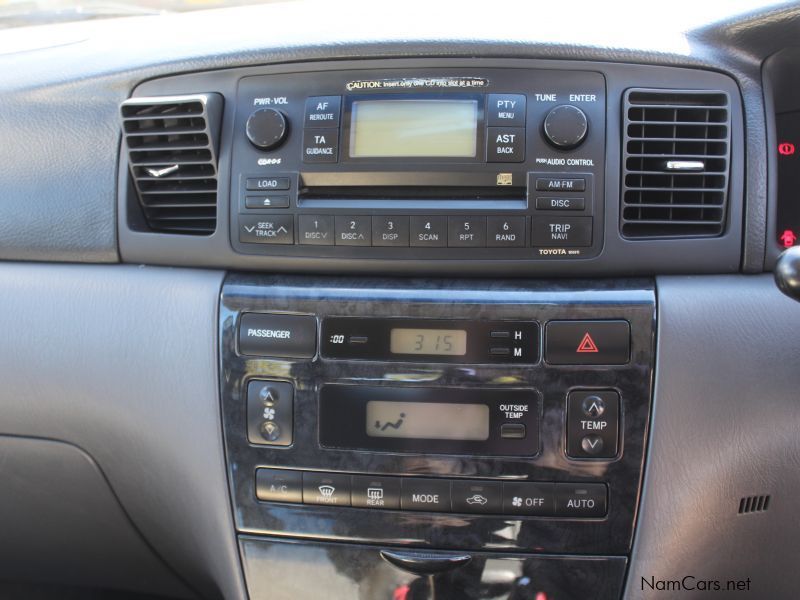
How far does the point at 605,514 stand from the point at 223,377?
0.73m

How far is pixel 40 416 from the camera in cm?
151

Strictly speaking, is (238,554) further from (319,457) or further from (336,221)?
(336,221)

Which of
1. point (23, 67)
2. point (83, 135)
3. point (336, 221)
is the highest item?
point (23, 67)

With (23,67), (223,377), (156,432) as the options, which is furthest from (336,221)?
(23,67)

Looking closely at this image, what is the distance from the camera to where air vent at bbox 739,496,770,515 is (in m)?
1.34

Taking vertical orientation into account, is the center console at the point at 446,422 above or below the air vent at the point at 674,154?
below

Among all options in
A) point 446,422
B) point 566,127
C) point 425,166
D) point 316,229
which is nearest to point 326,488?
point 446,422

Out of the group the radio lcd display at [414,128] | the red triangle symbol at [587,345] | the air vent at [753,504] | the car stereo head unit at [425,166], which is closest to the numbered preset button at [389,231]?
the car stereo head unit at [425,166]

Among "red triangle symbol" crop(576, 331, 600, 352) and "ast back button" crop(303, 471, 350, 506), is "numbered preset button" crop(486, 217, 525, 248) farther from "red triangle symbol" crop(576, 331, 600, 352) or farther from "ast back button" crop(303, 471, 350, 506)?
"ast back button" crop(303, 471, 350, 506)

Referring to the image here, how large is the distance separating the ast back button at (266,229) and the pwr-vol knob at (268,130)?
13 centimetres

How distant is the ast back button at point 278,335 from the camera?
1313 millimetres

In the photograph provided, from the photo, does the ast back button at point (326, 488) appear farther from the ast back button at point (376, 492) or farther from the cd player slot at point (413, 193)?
the cd player slot at point (413, 193)

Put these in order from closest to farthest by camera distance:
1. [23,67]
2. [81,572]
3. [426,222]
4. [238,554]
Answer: [426,222] < [238,554] < [23,67] < [81,572]

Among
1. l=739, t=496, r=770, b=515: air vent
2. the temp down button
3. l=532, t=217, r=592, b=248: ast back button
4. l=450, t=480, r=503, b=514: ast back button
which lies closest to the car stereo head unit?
l=532, t=217, r=592, b=248: ast back button
